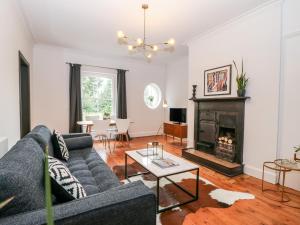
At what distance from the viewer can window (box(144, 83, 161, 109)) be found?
668cm

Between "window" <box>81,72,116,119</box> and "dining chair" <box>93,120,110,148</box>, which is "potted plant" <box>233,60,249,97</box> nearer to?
"dining chair" <box>93,120,110,148</box>

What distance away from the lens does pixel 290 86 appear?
2.53 m

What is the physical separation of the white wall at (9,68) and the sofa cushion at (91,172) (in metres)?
0.85

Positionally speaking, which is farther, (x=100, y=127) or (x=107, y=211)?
(x=100, y=127)

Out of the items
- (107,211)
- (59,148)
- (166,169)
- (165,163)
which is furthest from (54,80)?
(107,211)

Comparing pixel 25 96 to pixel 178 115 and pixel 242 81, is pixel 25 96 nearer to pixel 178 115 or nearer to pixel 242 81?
pixel 178 115

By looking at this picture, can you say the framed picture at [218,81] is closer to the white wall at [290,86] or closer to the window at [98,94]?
the white wall at [290,86]

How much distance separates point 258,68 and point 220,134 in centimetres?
138

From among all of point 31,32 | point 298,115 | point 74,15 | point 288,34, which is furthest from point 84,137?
point 288,34

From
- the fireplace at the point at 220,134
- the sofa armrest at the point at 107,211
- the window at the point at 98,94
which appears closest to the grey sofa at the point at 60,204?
the sofa armrest at the point at 107,211

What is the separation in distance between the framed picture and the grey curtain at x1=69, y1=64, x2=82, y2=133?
11.5 ft

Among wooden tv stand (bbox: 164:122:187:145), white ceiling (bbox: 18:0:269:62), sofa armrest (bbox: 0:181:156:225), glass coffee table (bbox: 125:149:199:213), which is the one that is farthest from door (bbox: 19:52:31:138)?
wooden tv stand (bbox: 164:122:187:145)

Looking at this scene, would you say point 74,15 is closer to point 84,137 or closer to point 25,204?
point 84,137

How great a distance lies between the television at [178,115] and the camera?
17.0ft
